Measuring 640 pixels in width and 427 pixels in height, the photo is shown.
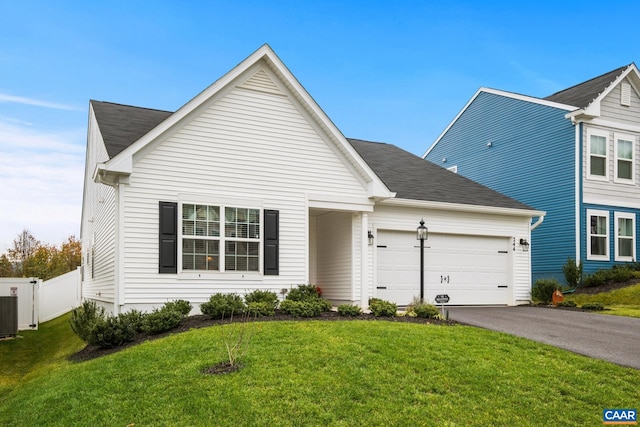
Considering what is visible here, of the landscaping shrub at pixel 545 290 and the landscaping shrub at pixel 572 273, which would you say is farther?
the landscaping shrub at pixel 572 273

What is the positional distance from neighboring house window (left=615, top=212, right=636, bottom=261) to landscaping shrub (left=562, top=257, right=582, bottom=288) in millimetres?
2407

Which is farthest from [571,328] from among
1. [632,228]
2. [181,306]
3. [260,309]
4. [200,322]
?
[632,228]

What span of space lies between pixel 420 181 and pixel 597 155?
6.92m

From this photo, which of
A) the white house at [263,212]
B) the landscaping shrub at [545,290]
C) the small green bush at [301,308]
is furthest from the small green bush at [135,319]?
the landscaping shrub at [545,290]

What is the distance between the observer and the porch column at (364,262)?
14.7 m

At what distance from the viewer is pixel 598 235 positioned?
20016 millimetres

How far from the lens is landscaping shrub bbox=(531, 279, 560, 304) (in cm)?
1764

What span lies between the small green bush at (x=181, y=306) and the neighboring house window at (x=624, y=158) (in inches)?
649

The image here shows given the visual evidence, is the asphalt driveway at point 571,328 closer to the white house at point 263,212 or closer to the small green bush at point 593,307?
the small green bush at point 593,307

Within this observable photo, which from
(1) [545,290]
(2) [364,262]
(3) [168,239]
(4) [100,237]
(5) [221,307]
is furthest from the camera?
(1) [545,290]

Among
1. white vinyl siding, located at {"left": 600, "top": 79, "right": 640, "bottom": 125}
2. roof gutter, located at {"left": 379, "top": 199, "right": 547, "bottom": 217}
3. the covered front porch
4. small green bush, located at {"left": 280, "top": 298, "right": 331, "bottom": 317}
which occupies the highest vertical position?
white vinyl siding, located at {"left": 600, "top": 79, "right": 640, "bottom": 125}

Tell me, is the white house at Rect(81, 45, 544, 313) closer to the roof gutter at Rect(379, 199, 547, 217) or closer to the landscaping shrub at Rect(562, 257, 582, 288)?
the roof gutter at Rect(379, 199, 547, 217)

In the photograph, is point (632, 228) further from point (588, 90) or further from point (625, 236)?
point (588, 90)

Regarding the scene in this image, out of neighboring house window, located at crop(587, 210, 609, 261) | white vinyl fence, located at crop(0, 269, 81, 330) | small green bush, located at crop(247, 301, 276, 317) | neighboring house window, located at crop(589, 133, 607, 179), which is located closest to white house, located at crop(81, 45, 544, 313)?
small green bush, located at crop(247, 301, 276, 317)
